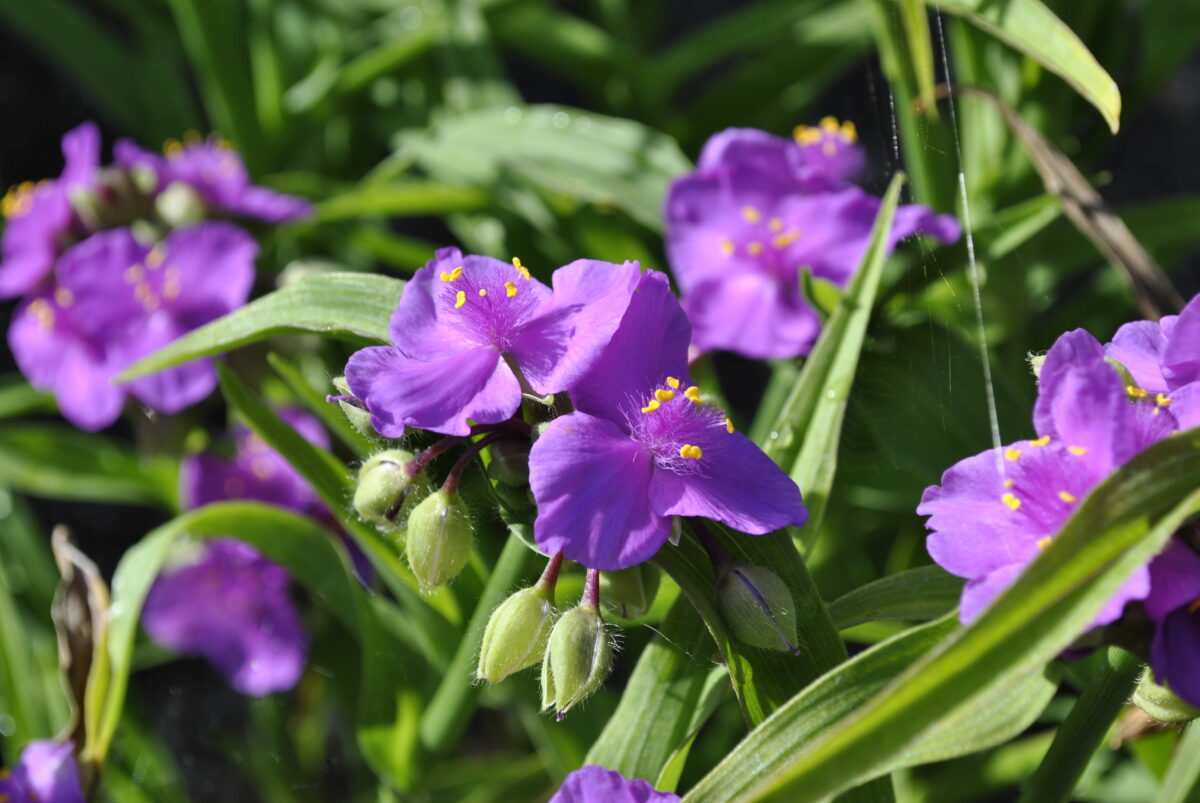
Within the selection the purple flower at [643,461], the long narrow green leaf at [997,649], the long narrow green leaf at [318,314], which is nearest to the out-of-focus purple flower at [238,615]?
the long narrow green leaf at [318,314]

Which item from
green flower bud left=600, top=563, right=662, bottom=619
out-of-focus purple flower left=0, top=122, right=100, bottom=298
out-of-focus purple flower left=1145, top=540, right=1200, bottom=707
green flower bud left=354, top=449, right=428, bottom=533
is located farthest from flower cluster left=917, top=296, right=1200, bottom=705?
out-of-focus purple flower left=0, top=122, right=100, bottom=298

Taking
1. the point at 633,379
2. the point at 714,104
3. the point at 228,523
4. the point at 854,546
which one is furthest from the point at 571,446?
the point at 714,104

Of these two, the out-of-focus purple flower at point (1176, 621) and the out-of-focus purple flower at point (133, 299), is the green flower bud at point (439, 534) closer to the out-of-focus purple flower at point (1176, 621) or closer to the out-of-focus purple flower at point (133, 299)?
the out-of-focus purple flower at point (1176, 621)

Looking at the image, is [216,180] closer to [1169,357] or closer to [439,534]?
[439,534]

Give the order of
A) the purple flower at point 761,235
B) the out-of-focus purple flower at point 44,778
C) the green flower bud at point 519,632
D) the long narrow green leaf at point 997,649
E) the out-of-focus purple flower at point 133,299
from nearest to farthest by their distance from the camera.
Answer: the long narrow green leaf at point 997,649, the green flower bud at point 519,632, the out-of-focus purple flower at point 44,778, the purple flower at point 761,235, the out-of-focus purple flower at point 133,299

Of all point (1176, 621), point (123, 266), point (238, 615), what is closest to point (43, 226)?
point (123, 266)

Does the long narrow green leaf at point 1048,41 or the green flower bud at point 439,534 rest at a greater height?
the long narrow green leaf at point 1048,41

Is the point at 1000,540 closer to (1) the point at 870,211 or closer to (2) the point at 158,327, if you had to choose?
(1) the point at 870,211
